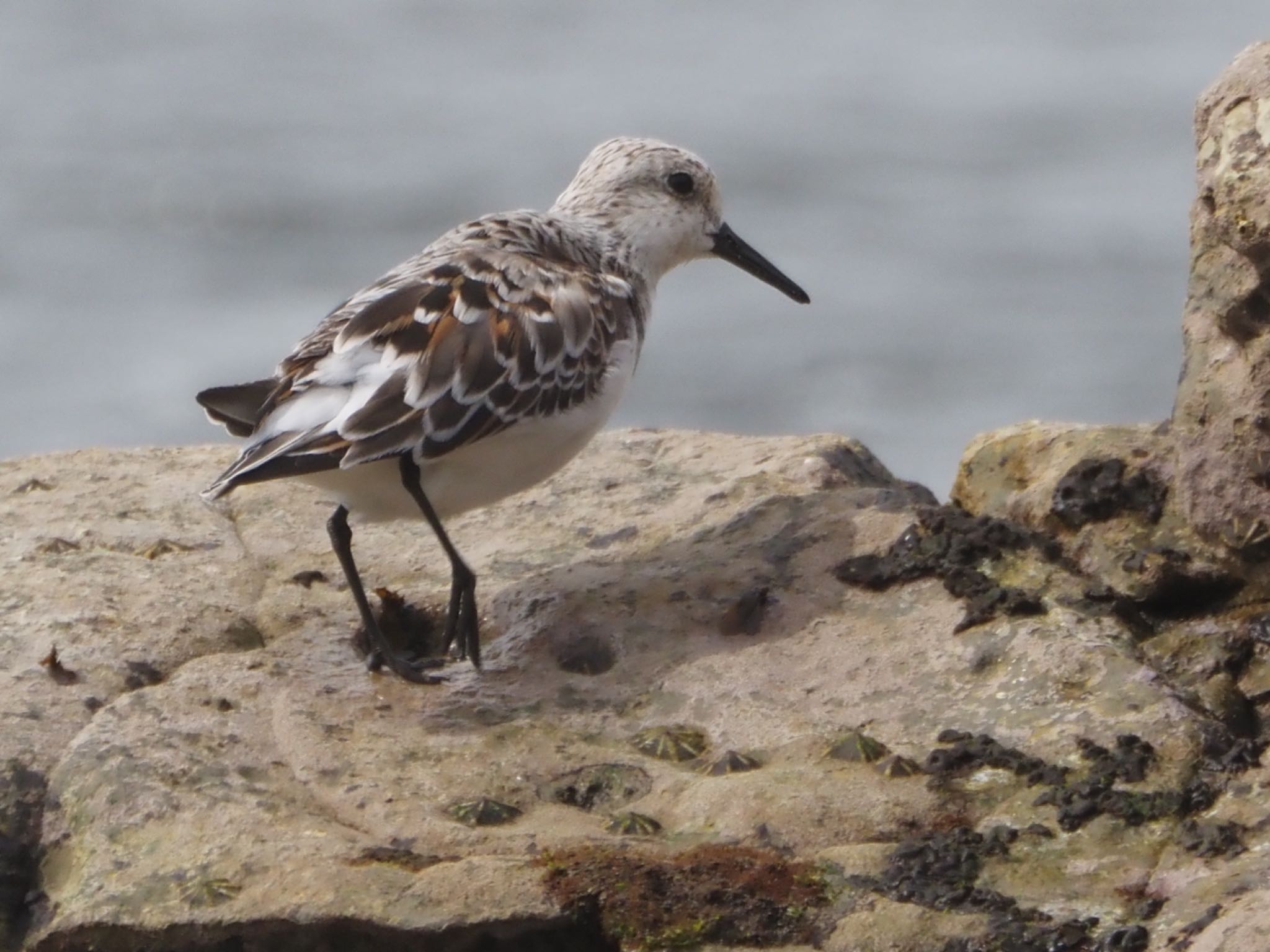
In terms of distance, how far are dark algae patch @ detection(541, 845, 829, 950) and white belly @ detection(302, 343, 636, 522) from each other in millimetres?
1675

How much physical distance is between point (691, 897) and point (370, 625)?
1.65 meters

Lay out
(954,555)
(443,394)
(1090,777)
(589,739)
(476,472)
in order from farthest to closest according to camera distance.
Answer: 1. (476,472)
2. (443,394)
3. (954,555)
4. (589,739)
5. (1090,777)

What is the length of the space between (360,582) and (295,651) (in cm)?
29

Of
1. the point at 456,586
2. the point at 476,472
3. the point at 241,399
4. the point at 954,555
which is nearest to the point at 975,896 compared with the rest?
the point at 954,555

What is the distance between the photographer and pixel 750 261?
7.72 metres

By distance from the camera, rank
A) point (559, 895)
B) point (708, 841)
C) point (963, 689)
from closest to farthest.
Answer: point (559, 895) → point (708, 841) → point (963, 689)

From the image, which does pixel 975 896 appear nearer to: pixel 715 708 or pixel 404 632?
pixel 715 708

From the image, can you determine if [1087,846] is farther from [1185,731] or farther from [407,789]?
[407,789]

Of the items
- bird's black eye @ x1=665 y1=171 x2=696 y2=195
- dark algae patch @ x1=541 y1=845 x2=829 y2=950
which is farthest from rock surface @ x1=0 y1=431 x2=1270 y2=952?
bird's black eye @ x1=665 y1=171 x2=696 y2=195

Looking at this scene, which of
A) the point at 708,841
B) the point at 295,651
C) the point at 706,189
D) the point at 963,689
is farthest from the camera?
the point at 706,189

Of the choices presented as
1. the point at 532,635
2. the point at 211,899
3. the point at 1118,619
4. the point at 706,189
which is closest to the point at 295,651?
the point at 532,635

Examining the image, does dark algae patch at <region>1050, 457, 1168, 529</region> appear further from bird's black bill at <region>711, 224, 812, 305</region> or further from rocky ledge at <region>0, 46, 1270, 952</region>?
bird's black bill at <region>711, 224, 812, 305</region>

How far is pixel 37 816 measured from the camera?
14.9 feet

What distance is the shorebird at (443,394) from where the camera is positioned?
17.6 feet
